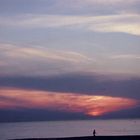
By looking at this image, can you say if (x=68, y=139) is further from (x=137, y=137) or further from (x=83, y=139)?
(x=137, y=137)

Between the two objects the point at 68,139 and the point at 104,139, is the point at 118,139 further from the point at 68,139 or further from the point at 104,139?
the point at 68,139

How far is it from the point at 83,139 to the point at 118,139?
124 inches

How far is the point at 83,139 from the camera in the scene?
45281 mm

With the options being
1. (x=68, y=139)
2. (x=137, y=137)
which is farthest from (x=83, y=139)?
(x=137, y=137)

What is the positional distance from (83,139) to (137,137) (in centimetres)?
486

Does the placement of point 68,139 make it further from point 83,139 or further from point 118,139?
point 118,139

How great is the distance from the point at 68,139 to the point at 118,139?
15.0 ft

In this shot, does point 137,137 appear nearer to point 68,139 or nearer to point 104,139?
point 104,139

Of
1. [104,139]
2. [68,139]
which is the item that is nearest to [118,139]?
[104,139]

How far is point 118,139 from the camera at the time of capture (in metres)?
45.0

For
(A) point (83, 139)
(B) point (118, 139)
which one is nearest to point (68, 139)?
(A) point (83, 139)

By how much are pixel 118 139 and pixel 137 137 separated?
5.65 feet

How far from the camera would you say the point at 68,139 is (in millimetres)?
45719
